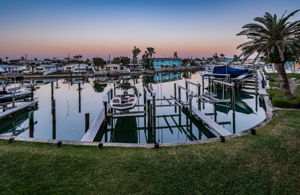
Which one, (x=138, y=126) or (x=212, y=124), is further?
(x=138, y=126)

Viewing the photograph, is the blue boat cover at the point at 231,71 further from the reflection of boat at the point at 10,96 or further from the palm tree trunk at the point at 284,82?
the reflection of boat at the point at 10,96

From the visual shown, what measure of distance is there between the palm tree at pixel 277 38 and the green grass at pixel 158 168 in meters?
6.63

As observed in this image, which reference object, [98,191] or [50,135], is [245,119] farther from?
[50,135]

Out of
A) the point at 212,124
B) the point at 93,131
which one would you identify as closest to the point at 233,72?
the point at 212,124

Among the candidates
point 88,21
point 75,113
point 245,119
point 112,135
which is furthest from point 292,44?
point 88,21

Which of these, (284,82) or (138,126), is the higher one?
(284,82)

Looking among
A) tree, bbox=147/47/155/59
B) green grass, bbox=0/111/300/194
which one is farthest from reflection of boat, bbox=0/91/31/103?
tree, bbox=147/47/155/59

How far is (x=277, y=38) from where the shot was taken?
11.8 m

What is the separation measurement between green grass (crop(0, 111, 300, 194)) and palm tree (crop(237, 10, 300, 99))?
663cm

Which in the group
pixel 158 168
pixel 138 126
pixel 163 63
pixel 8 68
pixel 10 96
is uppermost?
pixel 163 63

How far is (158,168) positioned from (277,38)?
11.8 metres

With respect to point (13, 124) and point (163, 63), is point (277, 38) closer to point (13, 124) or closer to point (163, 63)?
point (13, 124)

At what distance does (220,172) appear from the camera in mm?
4938

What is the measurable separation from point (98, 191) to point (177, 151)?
2.92 m
